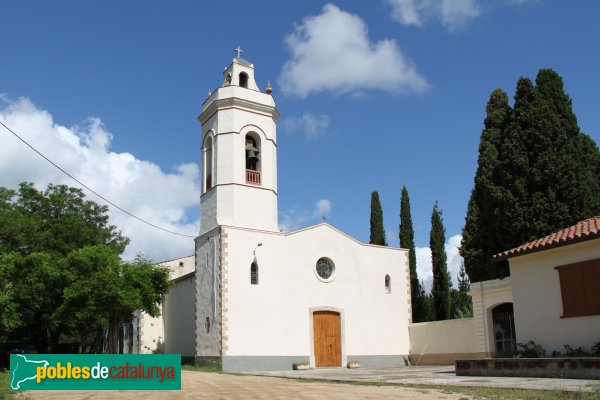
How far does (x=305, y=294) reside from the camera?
1025 inches

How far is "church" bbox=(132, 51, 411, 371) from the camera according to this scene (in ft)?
79.8

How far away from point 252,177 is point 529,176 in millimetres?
11979

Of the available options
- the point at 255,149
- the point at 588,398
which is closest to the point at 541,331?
the point at 588,398

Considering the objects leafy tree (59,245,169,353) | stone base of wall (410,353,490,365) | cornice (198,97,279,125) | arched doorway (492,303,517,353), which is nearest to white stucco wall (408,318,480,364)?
stone base of wall (410,353,490,365)

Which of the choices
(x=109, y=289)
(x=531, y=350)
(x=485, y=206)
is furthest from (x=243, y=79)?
(x=531, y=350)

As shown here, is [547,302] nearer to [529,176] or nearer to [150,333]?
[529,176]

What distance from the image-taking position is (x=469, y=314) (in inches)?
1248

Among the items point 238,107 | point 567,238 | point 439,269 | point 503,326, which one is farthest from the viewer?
point 439,269

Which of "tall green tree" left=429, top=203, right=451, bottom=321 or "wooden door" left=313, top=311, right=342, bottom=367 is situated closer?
"wooden door" left=313, top=311, right=342, bottom=367

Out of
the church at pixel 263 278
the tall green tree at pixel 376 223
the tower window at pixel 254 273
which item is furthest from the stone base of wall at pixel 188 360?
the tall green tree at pixel 376 223

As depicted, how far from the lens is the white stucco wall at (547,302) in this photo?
15203 mm

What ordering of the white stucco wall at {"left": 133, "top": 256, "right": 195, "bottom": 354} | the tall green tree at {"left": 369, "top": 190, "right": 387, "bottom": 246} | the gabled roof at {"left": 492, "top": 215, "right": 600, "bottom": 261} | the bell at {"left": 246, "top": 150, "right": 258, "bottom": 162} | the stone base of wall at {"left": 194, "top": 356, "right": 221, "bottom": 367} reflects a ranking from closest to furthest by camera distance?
the gabled roof at {"left": 492, "top": 215, "right": 600, "bottom": 261} < the stone base of wall at {"left": 194, "top": 356, "right": 221, "bottom": 367} < the bell at {"left": 246, "top": 150, "right": 258, "bottom": 162} < the white stucco wall at {"left": 133, "top": 256, "right": 195, "bottom": 354} < the tall green tree at {"left": 369, "top": 190, "right": 387, "bottom": 246}

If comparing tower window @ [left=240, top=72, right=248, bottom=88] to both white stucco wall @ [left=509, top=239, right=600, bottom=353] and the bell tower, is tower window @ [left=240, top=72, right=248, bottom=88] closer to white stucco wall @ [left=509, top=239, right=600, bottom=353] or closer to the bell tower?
the bell tower

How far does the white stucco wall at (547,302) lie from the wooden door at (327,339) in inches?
424
